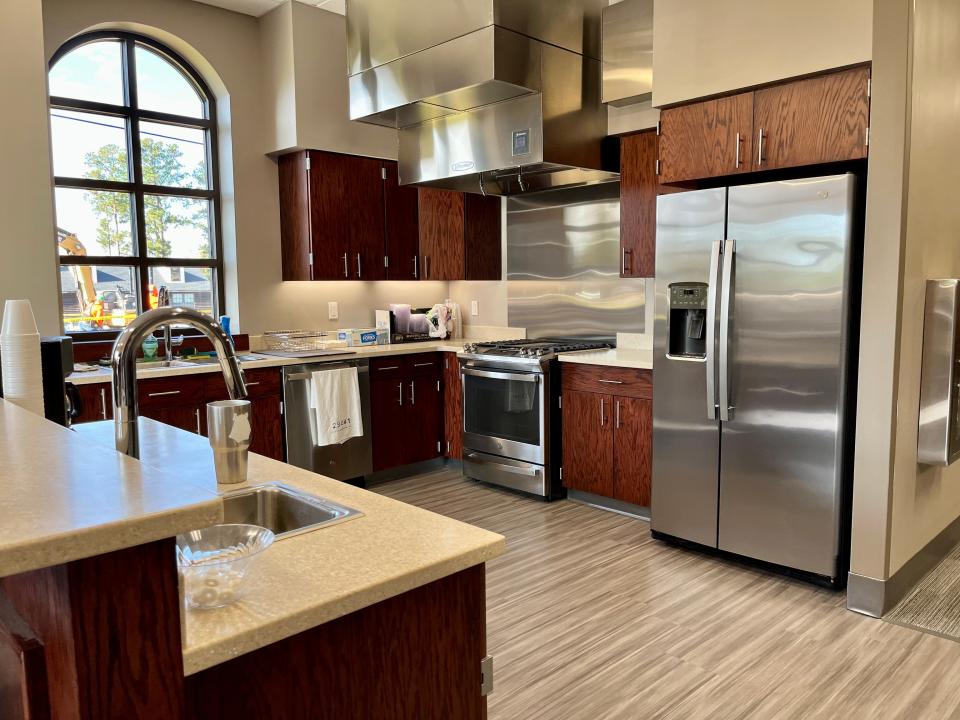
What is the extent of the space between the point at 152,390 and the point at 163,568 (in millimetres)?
3238

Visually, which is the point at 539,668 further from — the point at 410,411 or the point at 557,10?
the point at 557,10

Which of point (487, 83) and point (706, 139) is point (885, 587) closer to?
point (706, 139)

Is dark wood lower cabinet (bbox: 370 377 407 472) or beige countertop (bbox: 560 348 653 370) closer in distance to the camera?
beige countertop (bbox: 560 348 653 370)

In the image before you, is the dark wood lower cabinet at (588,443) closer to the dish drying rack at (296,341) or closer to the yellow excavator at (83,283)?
the dish drying rack at (296,341)

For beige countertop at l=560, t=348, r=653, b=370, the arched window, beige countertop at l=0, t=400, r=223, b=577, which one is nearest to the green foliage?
the arched window

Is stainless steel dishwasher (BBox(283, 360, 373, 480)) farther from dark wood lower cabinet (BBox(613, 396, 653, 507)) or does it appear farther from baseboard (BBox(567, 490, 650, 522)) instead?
Answer: dark wood lower cabinet (BBox(613, 396, 653, 507))

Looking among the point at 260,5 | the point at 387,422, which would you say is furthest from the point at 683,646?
the point at 260,5

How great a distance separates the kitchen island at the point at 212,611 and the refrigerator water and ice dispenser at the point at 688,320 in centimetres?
232

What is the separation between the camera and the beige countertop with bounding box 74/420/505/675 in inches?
36.1

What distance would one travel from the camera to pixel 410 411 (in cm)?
499

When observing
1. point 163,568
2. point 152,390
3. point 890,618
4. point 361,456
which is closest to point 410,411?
point 361,456

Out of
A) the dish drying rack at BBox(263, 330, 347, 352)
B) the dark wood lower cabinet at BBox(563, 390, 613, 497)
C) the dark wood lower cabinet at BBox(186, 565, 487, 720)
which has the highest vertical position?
the dish drying rack at BBox(263, 330, 347, 352)

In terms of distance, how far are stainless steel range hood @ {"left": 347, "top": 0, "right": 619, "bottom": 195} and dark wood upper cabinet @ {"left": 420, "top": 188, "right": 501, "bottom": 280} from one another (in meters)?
0.71

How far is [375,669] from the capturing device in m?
1.14
